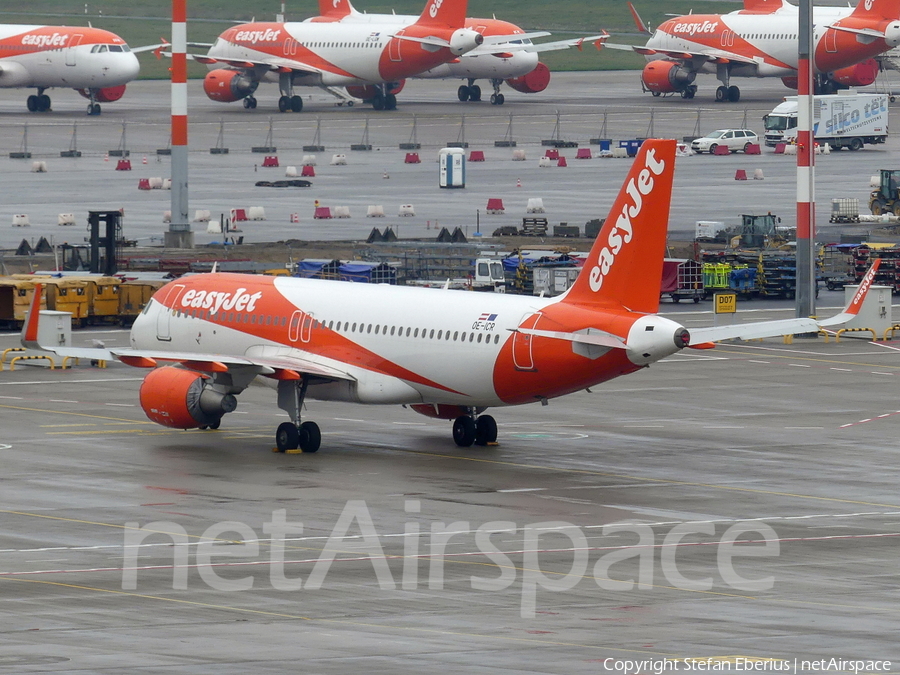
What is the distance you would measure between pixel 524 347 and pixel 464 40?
107 meters

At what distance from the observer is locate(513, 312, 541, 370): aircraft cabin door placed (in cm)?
4203

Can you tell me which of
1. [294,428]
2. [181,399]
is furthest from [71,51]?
[294,428]

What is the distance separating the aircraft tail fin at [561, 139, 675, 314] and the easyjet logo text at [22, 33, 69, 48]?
11083cm

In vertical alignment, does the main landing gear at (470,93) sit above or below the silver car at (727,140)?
above

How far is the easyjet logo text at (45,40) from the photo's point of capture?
14550 centimetres

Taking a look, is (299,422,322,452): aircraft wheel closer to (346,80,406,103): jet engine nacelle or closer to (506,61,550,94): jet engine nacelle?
(346,80,406,103): jet engine nacelle

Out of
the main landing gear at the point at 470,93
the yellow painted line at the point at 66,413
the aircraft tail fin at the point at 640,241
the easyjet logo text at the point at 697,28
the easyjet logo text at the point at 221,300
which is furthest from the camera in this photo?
the main landing gear at the point at 470,93

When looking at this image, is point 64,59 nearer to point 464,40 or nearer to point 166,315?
point 464,40

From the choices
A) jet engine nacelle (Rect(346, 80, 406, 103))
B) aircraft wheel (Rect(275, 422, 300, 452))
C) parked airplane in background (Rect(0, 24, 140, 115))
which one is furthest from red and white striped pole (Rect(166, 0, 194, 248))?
jet engine nacelle (Rect(346, 80, 406, 103))

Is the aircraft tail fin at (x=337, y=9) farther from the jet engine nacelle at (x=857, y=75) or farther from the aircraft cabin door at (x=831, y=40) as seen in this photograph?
the jet engine nacelle at (x=857, y=75)

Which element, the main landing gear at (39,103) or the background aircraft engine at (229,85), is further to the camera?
the main landing gear at (39,103)

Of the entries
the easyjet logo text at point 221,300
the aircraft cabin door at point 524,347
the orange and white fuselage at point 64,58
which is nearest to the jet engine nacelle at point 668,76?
the orange and white fuselage at point 64,58

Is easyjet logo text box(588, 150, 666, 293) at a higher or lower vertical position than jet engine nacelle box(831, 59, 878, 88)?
lower

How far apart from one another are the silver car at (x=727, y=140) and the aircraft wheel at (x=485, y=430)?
90.4m
